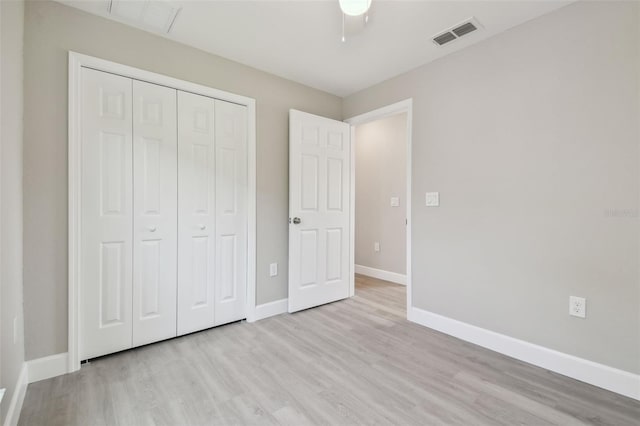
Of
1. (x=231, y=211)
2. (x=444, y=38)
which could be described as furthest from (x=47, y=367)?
(x=444, y=38)

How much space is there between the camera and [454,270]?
98.2 inches

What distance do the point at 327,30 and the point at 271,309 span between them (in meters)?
2.48

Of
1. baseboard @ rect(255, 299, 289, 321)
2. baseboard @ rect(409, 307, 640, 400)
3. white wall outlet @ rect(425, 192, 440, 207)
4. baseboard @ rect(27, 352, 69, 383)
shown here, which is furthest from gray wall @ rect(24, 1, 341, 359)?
baseboard @ rect(409, 307, 640, 400)

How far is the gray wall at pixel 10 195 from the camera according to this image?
1373mm

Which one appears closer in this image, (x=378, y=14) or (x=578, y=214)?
(x=578, y=214)

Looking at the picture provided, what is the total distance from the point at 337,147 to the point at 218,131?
131 centimetres

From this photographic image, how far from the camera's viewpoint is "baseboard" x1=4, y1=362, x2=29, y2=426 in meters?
1.37

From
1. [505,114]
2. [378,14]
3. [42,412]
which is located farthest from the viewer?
[505,114]

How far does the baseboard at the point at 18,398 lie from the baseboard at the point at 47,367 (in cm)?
3

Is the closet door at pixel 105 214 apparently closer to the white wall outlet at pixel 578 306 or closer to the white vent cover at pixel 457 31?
the white vent cover at pixel 457 31

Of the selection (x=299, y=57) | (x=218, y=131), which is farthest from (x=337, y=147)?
(x=218, y=131)

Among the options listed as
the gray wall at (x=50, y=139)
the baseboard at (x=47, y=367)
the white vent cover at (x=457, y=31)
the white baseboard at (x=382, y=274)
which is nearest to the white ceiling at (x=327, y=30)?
the white vent cover at (x=457, y=31)

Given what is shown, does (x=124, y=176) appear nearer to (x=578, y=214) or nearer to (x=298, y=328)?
(x=298, y=328)

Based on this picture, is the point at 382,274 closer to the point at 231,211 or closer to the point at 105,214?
the point at 231,211
